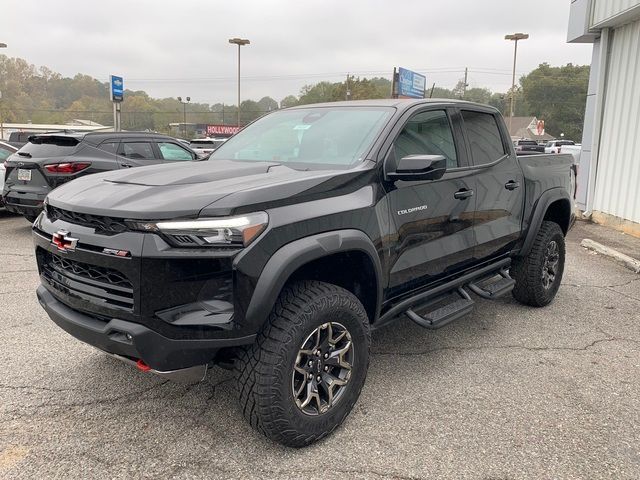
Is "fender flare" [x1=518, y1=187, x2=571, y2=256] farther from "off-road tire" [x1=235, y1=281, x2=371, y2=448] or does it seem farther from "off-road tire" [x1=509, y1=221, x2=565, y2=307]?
"off-road tire" [x1=235, y1=281, x2=371, y2=448]

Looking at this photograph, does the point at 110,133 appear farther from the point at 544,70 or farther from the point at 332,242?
the point at 544,70

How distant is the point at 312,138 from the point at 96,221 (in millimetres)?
1578

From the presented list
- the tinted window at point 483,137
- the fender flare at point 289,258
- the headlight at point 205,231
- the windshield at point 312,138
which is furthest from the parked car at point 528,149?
the headlight at point 205,231

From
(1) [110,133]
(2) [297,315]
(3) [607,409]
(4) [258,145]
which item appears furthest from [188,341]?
(1) [110,133]

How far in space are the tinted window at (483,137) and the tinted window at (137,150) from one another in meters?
5.79

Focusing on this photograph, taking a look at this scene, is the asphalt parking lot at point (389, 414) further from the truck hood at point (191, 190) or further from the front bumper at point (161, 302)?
the truck hood at point (191, 190)

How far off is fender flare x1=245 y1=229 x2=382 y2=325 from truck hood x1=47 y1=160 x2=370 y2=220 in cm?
23

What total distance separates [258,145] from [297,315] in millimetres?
1689

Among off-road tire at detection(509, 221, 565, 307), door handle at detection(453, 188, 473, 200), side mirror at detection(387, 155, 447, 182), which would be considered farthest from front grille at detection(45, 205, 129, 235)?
off-road tire at detection(509, 221, 565, 307)

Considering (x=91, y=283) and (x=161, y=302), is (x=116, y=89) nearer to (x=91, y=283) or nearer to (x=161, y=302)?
(x=91, y=283)

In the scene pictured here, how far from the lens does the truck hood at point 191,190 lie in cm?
234

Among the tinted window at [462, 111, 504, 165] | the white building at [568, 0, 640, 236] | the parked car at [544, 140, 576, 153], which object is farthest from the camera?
the parked car at [544, 140, 576, 153]

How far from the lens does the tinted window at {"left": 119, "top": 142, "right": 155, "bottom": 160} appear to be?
8.15 m

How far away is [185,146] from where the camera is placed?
8.98 metres
